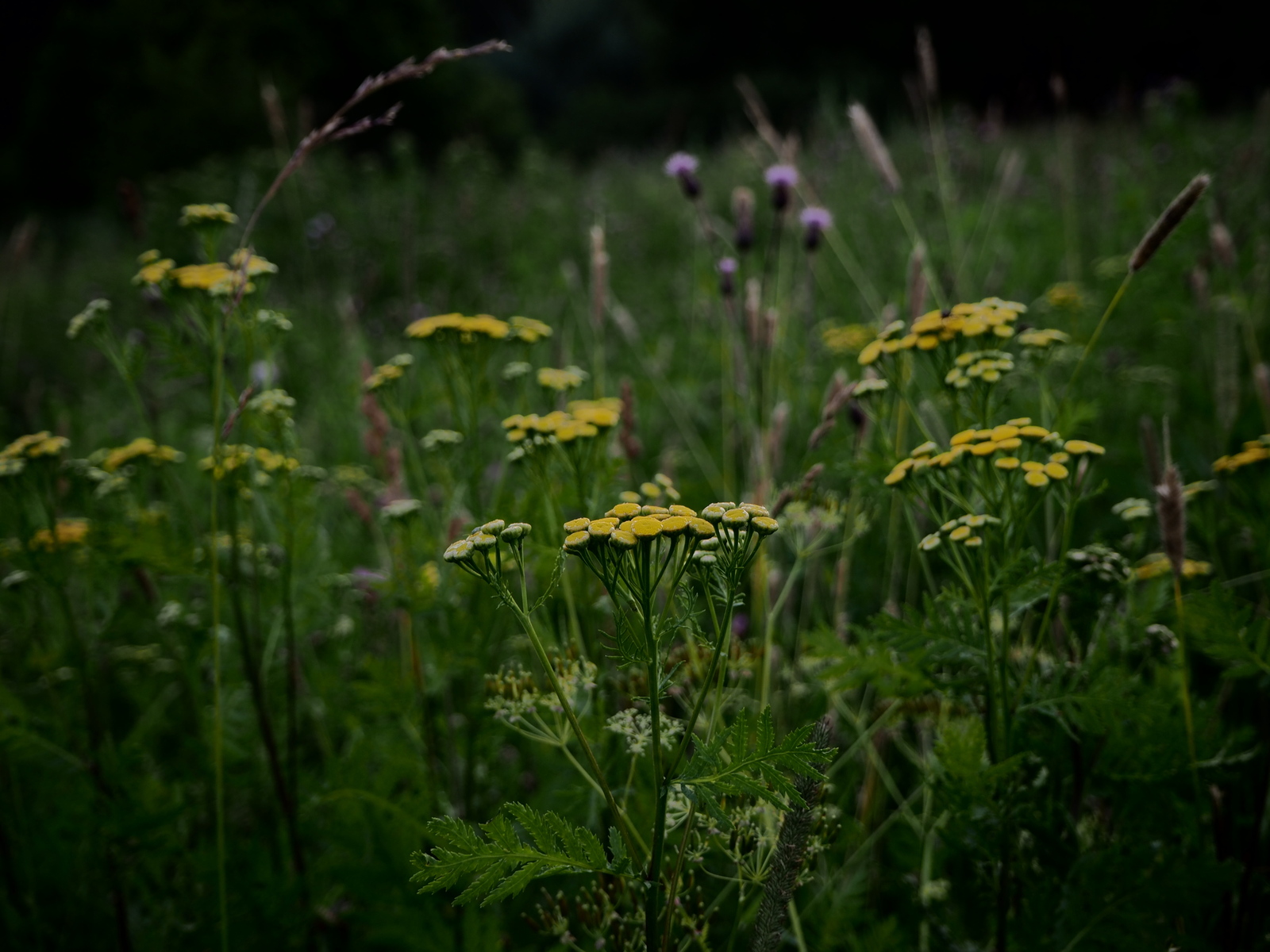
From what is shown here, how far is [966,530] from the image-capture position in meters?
1.19

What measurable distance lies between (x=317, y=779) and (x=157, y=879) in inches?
14.1

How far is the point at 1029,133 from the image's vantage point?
1152cm

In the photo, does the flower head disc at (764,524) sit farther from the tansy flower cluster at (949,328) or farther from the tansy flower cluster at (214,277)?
the tansy flower cluster at (214,277)

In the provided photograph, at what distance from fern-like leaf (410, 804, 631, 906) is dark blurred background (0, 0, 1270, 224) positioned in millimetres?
11907

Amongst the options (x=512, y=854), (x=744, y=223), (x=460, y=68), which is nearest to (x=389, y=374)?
(x=744, y=223)

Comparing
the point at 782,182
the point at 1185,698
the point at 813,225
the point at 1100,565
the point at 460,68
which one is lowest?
the point at 1185,698

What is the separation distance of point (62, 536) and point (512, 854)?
1.60 m

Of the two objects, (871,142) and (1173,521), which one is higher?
(871,142)

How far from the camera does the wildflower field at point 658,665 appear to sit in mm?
1114

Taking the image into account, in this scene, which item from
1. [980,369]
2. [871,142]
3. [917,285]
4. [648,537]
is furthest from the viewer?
[871,142]

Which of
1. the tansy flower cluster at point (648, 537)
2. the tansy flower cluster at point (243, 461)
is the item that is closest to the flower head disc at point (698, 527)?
the tansy flower cluster at point (648, 537)

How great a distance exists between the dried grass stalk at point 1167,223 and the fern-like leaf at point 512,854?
1.27 meters

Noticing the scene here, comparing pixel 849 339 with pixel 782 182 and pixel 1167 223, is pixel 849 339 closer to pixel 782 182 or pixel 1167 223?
pixel 782 182

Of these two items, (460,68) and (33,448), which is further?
(460,68)
